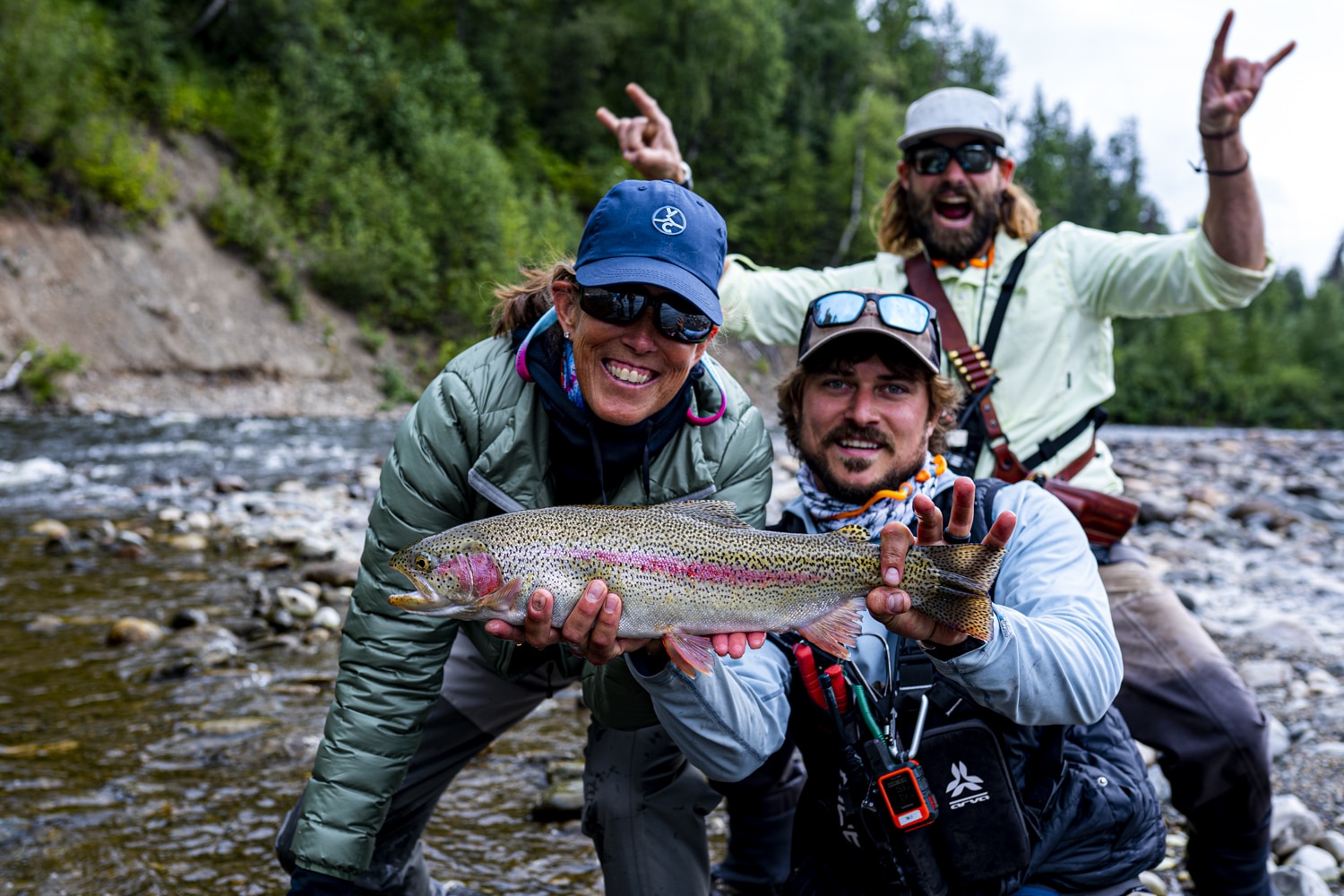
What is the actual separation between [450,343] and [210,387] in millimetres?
8438

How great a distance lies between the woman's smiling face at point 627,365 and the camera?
2996mm

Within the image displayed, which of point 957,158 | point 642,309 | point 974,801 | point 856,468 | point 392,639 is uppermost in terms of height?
point 957,158

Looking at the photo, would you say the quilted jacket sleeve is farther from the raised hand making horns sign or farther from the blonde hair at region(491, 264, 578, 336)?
the raised hand making horns sign

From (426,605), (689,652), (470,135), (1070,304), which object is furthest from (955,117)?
(470,135)

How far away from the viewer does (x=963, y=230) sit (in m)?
4.68

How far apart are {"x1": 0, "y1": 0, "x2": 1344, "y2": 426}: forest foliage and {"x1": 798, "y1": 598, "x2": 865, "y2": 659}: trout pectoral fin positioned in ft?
43.2

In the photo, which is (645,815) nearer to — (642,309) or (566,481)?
(566,481)

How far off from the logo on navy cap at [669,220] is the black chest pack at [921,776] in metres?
1.32

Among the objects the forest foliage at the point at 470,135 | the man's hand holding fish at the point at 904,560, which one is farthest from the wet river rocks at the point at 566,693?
the forest foliage at the point at 470,135

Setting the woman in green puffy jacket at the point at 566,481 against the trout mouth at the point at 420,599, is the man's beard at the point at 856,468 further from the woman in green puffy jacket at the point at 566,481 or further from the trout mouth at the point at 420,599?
the trout mouth at the point at 420,599

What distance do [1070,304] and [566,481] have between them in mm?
2727

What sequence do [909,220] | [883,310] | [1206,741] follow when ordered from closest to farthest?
[883,310] → [1206,741] → [909,220]

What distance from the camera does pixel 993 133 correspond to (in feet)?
15.3

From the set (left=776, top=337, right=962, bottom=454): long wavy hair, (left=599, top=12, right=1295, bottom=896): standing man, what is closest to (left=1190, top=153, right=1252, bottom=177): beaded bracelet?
(left=599, top=12, right=1295, bottom=896): standing man
